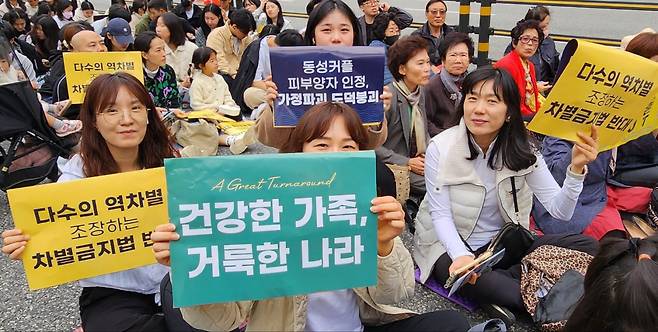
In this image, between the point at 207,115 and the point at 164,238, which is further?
the point at 207,115

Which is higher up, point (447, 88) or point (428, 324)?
point (447, 88)

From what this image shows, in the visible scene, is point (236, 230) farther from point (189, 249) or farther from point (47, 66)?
point (47, 66)

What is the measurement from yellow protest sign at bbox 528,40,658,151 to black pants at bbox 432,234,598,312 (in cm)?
64

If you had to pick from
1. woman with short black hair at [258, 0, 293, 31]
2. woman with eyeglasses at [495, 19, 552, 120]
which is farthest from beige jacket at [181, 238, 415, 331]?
woman with short black hair at [258, 0, 293, 31]

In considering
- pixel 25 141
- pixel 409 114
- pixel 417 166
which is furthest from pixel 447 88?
pixel 25 141

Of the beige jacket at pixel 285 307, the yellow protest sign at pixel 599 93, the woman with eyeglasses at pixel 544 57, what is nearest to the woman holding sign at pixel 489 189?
the yellow protest sign at pixel 599 93

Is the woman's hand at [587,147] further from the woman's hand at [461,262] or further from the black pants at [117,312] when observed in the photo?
the black pants at [117,312]

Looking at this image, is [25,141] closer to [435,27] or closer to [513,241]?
[513,241]

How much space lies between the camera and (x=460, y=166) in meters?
2.77

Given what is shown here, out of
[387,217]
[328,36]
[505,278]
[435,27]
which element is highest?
[328,36]

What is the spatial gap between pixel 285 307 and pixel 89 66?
3.02 meters

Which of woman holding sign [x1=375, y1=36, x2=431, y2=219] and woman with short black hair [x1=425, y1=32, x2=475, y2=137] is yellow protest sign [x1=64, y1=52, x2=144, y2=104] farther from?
woman with short black hair [x1=425, y1=32, x2=475, y2=137]

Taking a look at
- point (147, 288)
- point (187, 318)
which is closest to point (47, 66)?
point (147, 288)

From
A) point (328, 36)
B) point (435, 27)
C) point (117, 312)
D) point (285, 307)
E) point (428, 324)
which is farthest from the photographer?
point (435, 27)
